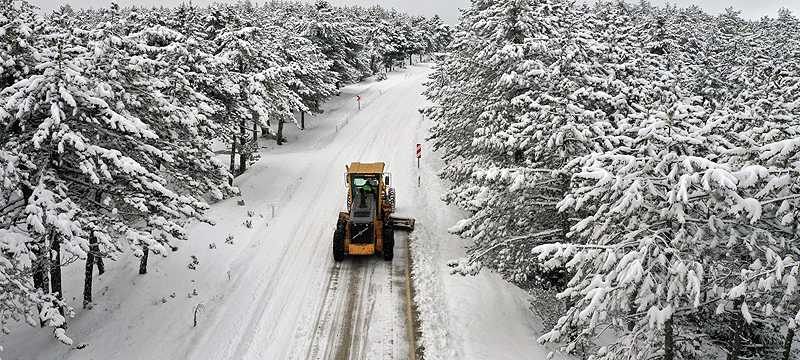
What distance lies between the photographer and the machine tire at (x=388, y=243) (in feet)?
56.5

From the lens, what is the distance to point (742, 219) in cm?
829

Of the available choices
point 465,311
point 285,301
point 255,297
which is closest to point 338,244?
point 285,301

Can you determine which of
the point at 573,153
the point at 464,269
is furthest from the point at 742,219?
the point at 464,269

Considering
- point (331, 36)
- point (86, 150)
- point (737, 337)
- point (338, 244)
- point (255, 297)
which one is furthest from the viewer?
point (331, 36)

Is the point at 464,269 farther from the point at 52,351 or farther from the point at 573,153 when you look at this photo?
the point at 52,351

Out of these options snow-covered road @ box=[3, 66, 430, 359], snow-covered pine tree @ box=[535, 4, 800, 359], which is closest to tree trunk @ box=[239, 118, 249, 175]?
snow-covered road @ box=[3, 66, 430, 359]

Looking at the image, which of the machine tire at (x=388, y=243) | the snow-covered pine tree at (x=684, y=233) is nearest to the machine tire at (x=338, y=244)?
the machine tire at (x=388, y=243)

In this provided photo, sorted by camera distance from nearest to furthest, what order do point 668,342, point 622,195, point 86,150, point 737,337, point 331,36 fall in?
point 622,195 < point 668,342 < point 737,337 < point 86,150 < point 331,36

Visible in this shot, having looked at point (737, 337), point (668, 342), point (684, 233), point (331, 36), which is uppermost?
point (331, 36)

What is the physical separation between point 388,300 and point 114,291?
8.31 meters

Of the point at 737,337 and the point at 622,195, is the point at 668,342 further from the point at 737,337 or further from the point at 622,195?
the point at 622,195

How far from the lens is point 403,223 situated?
2058 centimetres

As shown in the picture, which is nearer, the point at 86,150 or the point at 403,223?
the point at 86,150

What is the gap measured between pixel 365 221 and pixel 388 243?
1.04 m
